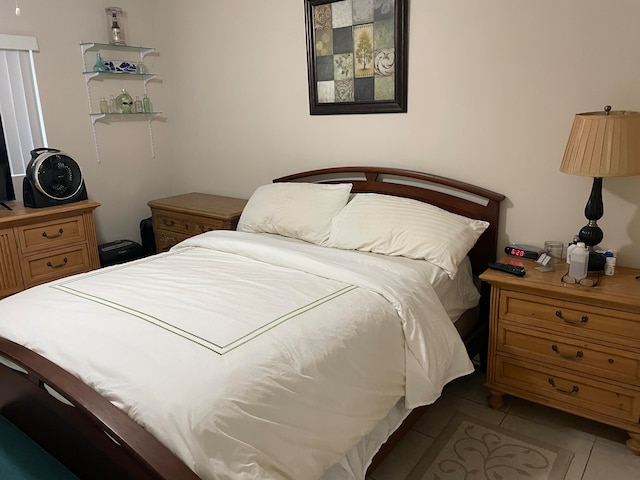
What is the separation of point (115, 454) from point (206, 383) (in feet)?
0.88

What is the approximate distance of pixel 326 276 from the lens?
2.07 m

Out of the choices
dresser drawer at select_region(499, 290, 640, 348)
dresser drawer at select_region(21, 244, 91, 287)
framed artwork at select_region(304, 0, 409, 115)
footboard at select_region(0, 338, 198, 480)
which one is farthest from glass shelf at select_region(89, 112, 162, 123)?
dresser drawer at select_region(499, 290, 640, 348)

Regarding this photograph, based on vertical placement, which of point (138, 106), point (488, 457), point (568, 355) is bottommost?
point (488, 457)

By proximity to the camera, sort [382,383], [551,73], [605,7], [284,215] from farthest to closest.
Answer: [284,215] → [551,73] → [605,7] → [382,383]

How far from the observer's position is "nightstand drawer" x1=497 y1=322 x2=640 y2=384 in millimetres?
1877

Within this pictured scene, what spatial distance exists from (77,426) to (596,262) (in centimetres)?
201

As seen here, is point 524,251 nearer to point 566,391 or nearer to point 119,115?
point 566,391

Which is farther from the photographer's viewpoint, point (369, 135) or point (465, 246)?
point (369, 135)

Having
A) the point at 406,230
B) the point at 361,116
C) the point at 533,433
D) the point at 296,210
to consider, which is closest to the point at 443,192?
the point at 406,230

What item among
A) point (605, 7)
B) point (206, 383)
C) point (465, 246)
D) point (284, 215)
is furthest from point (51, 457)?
point (605, 7)

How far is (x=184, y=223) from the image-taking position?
3336mm

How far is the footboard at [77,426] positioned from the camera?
3.62 ft

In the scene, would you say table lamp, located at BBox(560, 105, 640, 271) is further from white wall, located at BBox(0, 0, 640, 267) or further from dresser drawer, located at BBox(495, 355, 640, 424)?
dresser drawer, located at BBox(495, 355, 640, 424)

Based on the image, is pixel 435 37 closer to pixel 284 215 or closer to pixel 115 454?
pixel 284 215
